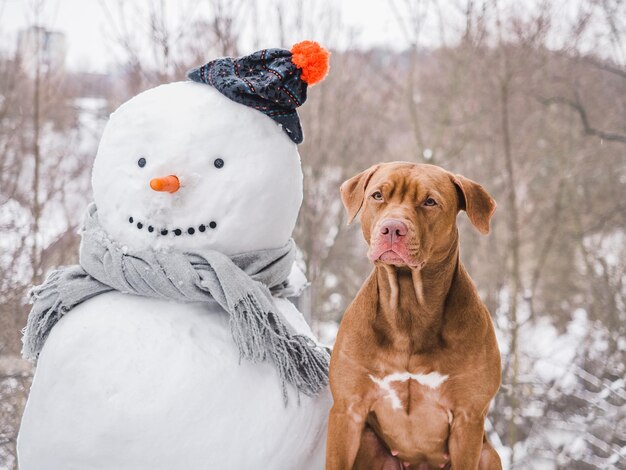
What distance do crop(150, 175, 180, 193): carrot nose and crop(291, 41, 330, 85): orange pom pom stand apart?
1.67 feet

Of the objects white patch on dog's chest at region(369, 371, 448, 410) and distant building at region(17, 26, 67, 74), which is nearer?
white patch on dog's chest at region(369, 371, 448, 410)

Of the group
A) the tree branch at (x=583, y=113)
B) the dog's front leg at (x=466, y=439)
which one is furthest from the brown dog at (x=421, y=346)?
the tree branch at (x=583, y=113)

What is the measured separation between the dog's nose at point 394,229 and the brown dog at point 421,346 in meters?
0.08

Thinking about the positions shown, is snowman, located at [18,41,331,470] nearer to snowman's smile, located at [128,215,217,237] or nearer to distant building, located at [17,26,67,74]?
snowman's smile, located at [128,215,217,237]

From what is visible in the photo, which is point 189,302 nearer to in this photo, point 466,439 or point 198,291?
point 198,291

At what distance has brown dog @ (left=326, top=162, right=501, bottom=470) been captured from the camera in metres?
1.73

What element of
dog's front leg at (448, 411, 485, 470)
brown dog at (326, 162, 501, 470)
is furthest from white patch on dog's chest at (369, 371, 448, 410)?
dog's front leg at (448, 411, 485, 470)

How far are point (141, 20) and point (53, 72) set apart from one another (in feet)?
3.42

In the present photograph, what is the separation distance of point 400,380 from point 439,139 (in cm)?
542

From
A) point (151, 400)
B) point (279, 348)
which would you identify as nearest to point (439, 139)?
point (279, 348)

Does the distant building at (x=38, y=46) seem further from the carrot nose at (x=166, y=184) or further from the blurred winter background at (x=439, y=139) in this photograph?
the carrot nose at (x=166, y=184)

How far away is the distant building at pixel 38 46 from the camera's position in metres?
4.09

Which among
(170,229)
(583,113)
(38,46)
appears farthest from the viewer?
(583,113)

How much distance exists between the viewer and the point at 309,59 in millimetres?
1980
